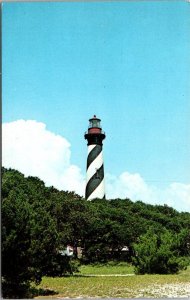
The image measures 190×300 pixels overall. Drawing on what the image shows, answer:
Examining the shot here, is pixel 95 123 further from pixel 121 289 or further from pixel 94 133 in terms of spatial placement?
pixel 121 289

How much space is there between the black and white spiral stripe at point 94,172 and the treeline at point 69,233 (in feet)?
2.49

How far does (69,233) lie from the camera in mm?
23062

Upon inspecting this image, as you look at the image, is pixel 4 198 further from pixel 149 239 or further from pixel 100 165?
pixel 100 165

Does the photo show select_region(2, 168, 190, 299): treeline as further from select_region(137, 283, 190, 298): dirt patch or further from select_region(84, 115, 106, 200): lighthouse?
select_region(137, 283, 190, 298): dirt patch

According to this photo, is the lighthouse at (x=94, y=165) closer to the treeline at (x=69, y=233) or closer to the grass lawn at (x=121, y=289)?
the treeline at (x=69, y=233)

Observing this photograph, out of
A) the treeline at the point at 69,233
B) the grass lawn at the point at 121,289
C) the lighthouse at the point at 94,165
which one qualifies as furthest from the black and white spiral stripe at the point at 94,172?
the grass lawn at the point at 121,289


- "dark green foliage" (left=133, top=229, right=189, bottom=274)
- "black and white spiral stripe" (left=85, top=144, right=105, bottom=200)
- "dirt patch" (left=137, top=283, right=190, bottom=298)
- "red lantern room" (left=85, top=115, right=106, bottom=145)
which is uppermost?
"red lantern room" (left=85, top=115, right=106, bottom=145)

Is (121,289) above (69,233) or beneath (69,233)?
beneath

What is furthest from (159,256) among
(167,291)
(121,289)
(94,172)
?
(94,172)

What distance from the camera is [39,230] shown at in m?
12.5

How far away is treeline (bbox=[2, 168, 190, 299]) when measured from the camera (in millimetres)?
11742

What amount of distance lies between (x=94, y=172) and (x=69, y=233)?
11717 millimetres

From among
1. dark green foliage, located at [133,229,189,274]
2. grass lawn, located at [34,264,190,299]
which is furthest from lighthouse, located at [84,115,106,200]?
grass lawn, located at [34,264,190,299]

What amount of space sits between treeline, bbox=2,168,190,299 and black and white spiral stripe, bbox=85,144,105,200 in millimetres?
760
